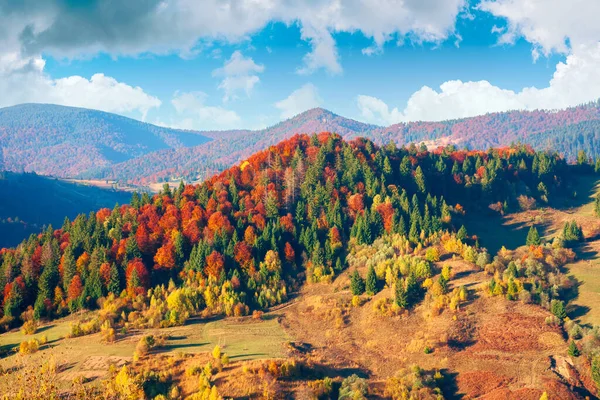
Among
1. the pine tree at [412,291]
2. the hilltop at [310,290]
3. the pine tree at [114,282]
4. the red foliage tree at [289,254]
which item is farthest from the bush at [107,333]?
the pine tree at [412,291]

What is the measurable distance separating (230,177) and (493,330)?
78.3 metres

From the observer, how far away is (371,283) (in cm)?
7669

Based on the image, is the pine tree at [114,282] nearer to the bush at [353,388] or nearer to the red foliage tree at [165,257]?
the red foliage tree at [165,257]

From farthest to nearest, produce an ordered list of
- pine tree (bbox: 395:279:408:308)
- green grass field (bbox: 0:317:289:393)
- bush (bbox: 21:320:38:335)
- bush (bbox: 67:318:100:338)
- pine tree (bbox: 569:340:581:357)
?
bush (bbox: 21:320:38:335), pine tree (bbox: 395:279:408:308), bush (bbox: 67:318:100:338), green grass field (bbox: 0:317:289:393), pine tree (bbox: 569:340:581:357)

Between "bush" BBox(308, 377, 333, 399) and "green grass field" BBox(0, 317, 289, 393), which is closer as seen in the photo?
"bush" BBox(308, 377, 333, 399)

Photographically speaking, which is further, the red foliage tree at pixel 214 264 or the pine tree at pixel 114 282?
the red foliage tree at pixel 214 264

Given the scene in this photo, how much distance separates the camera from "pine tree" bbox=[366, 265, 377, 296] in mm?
76375

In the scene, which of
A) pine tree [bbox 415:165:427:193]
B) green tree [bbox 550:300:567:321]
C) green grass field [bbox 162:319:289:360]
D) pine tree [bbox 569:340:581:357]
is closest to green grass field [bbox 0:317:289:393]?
green grass field [bbox 162:319:289:360]

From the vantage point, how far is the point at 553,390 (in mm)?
48281

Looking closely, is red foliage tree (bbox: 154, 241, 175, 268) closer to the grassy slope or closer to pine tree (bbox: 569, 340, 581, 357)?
the grassy slope

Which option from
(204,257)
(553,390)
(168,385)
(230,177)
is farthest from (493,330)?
(230,177)

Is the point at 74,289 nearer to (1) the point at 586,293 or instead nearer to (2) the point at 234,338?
(2) the point at 234,338

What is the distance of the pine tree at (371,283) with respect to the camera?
76375 millimetres

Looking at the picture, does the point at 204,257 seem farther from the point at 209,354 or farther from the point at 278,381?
the point at 278,381
